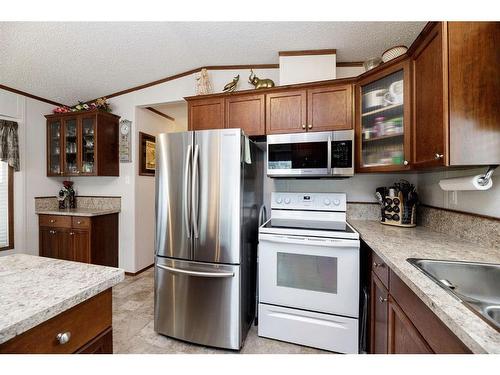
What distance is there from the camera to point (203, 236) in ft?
5.52

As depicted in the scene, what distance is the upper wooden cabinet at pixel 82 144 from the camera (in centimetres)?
293

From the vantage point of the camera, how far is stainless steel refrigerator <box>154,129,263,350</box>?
1.65 meters

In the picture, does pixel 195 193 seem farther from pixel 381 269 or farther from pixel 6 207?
pixel 6 207

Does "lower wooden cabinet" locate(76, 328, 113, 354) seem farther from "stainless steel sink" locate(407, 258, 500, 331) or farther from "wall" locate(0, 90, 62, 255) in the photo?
"wall" locate(0, 90, 62, 255)

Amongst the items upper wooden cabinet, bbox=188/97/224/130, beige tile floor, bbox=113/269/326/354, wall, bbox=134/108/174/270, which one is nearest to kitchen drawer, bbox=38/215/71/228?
wall, bbox=134/108/174/270

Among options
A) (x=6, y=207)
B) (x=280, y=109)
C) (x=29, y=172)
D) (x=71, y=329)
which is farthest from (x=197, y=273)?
(x=29, y=172)

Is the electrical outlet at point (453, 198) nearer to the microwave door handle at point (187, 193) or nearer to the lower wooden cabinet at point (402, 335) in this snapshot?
the lower wooden cabinet at point (402, 335)

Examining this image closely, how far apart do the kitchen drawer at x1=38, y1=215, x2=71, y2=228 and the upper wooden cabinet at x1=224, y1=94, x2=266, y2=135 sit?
2421 mm

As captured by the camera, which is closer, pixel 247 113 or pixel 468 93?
pixel 468 93

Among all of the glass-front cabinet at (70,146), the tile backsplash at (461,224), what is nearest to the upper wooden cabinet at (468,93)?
the tile backsplash at (461,224)

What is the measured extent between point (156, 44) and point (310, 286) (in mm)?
2593

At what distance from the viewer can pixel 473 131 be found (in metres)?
1.06

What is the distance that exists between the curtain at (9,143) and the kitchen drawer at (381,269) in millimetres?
4025
